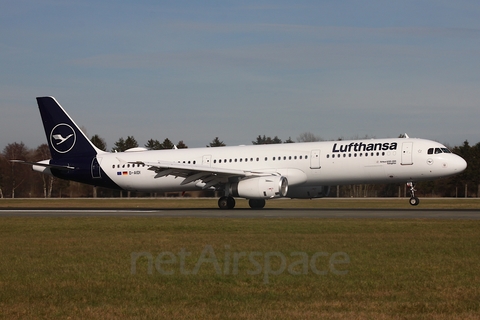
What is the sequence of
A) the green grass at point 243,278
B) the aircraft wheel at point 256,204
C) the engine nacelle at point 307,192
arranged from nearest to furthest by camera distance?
the green grass at point 243,278, the engine nacelle at point 307,192, the aircraft wheel at point 256,204

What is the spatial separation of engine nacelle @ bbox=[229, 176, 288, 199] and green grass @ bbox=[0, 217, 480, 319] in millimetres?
14722

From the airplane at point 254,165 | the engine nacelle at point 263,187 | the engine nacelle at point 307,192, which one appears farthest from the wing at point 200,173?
the engine nacelle at point 307,192

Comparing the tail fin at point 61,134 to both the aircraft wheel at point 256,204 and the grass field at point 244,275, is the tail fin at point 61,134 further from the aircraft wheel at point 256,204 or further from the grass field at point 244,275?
the grass field at point 244,275

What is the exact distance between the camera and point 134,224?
24.5 m

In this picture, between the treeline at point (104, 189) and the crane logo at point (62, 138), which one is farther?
the treeline at point (104, 189)

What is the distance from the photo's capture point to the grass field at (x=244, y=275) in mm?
9016

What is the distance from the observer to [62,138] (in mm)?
43875

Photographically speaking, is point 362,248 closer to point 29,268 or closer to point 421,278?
point 421,278

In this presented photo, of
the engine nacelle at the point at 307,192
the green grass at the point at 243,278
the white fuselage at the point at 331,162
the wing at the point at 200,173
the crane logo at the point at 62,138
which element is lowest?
the green grass at the point at 243,278

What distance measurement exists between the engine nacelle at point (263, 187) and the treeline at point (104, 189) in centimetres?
4661

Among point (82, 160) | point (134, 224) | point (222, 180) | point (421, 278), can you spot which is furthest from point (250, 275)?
point (82, 160)

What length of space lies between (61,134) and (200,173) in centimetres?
1194

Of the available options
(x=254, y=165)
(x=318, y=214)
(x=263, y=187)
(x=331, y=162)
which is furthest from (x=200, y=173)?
(x=318, y=214)

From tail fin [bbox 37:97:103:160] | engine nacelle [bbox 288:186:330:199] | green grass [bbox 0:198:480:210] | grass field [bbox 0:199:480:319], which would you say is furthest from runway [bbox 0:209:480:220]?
tail fin [bbox 37:97:103:160]
